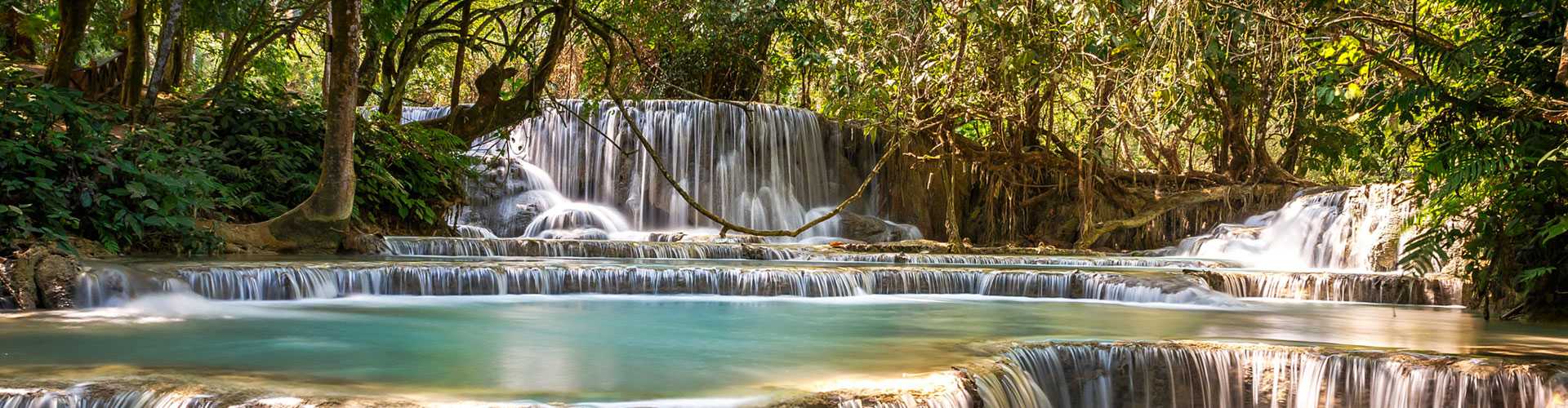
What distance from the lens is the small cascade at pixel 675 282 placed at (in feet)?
25.4

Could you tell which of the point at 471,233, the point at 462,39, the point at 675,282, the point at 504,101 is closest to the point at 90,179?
the point at 462,39

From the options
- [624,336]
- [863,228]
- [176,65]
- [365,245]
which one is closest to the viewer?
[624,336]

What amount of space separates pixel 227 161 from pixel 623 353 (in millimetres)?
6656

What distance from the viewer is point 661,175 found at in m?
16.7

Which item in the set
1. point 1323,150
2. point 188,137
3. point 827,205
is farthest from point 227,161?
Result: point 1323,150

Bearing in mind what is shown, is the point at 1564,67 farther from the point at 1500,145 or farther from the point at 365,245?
the point at 365,245

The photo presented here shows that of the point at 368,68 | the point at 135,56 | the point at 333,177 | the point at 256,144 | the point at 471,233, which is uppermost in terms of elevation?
the point at 368,68

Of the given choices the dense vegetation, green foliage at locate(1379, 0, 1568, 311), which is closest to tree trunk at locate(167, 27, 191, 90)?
the dense vegetation

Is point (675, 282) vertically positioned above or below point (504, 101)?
below

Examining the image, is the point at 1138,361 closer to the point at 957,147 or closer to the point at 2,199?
the point at 2,199

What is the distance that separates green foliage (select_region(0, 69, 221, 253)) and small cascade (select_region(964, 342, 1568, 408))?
6298 millimetres

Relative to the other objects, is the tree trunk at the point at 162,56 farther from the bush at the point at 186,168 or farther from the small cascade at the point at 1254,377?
the small cascade at the point at 1254,377

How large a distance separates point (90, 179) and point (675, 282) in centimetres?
429

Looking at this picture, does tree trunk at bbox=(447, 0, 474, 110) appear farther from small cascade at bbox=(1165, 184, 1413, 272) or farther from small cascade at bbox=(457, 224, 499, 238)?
small cascade at bbox=(1165, 184, 1413, 272)
